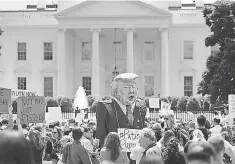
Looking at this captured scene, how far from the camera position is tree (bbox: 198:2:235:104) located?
32.3 metres

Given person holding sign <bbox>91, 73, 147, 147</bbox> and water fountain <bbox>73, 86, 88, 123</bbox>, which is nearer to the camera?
person holding sign <bbox>91, 73, 147, 147</bbox>

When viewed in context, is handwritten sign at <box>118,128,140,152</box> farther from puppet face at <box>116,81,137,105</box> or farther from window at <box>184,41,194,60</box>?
window at <box>184,41,194,60</box>

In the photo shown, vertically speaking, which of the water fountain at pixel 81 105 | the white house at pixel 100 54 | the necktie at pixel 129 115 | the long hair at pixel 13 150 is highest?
the white house at pixel 100 54

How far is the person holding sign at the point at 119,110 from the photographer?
27.6 feet

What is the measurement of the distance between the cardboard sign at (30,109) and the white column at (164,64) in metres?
34.3

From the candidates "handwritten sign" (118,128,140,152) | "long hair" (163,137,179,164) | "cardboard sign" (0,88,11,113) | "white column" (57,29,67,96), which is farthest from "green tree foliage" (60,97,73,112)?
"long hair" (163,137,179,164)

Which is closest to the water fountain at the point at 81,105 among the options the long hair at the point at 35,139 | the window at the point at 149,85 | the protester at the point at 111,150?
the window at the point at 149,85

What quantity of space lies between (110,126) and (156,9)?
38.7 metres

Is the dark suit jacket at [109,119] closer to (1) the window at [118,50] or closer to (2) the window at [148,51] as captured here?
(1) the window at [118,50]

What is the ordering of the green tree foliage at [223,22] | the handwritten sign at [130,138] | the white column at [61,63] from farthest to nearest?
the white column at [61,63] < the green tree foliage at [223,22] < the handwritten sign at [130,138]

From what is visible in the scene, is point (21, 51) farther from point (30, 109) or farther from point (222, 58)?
point (30, 109)

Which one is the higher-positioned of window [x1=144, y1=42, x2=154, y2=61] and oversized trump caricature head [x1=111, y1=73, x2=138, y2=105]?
window [x1=144, y1=42, x2=154, y2=61]

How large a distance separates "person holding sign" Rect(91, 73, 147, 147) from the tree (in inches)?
956

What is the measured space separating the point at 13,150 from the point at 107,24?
1748 inches
